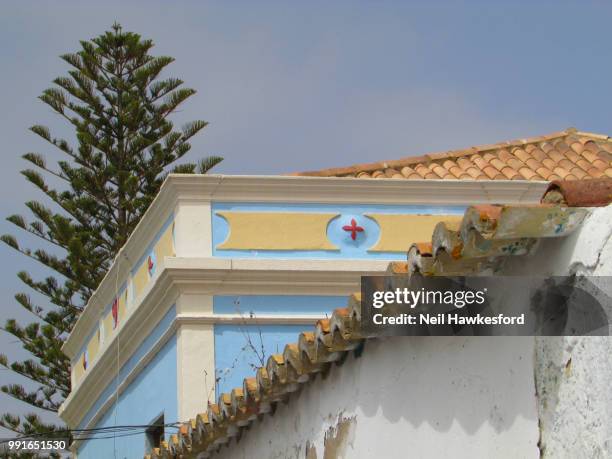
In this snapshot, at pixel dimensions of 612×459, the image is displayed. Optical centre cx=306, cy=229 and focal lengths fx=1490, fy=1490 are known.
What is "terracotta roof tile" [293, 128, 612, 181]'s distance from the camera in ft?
47.0

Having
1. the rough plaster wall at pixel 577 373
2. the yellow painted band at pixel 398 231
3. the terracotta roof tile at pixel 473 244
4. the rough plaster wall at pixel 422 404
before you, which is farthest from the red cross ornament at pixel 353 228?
the rough plaster wall at pixel 577 373

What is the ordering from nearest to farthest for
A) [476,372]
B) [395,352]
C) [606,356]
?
1. [606,356]
2. [476,372]
3. [395,352]

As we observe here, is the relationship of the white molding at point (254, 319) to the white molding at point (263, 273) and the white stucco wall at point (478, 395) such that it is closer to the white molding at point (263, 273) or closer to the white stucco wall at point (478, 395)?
the white molding at point (263, 273)

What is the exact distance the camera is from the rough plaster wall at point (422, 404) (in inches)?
224

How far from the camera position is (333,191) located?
42.7 ft

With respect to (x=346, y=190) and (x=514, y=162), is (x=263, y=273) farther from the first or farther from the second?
(x=514, y=162)

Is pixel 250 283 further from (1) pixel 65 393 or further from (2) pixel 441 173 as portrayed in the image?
(1) pixel 65 393

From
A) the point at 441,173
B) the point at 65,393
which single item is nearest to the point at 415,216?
the point at 441,173

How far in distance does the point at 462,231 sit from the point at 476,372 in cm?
79

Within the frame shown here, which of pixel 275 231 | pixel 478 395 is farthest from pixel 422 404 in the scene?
pixel 275 231

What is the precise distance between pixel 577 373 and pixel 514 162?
31.9 feet

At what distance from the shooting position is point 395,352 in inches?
264

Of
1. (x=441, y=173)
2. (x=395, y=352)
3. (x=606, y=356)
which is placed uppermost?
(x=441, y=173)

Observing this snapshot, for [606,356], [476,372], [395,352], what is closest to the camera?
[606,356]
